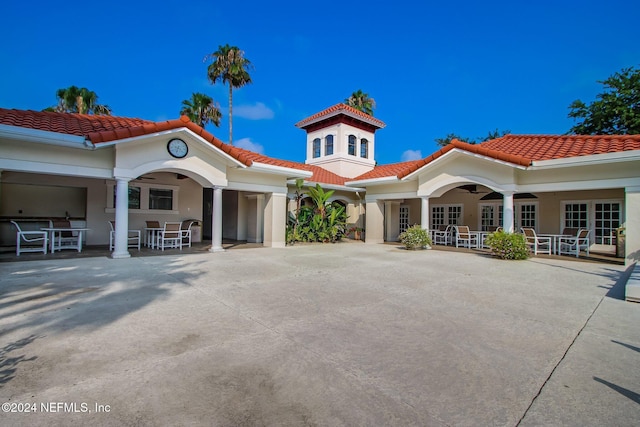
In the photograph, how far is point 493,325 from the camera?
14.1 feet

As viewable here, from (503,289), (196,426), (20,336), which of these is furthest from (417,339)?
(20,336)

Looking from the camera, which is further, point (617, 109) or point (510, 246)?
point (617, 109)

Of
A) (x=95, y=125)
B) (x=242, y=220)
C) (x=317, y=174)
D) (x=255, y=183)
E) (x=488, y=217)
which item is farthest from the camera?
(x=317, y=174)

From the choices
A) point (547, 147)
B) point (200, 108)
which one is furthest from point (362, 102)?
point (547, 147)

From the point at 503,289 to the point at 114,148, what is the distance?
11.2 m

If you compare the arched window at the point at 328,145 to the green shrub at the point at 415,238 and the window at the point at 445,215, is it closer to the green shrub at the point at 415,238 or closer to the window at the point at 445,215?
the window at the point at 445,215

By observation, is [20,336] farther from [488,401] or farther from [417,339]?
[488,401]

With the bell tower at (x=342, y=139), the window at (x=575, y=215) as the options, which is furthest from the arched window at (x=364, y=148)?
the window at (x=575, y=215)

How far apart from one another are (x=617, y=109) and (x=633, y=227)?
17.3 meters

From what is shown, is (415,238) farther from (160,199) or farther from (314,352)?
(160,199)

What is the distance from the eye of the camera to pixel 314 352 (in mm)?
3369

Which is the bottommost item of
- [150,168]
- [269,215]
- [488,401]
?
[488,401]

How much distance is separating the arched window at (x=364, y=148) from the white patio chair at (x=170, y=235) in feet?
46.0

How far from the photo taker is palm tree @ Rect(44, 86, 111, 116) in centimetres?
2675
